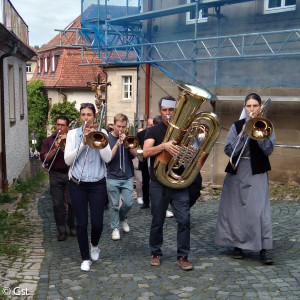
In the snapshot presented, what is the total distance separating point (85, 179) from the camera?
5320 millimetres

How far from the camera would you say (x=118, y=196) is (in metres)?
6.87

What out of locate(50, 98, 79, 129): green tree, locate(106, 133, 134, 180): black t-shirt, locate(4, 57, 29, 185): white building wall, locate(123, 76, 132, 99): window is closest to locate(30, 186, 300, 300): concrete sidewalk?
locate(106, 133, 134, 180): black t-shirt

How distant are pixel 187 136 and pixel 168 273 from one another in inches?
57.5

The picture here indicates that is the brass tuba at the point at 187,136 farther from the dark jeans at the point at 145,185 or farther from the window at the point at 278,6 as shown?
the window at the point at 278,6

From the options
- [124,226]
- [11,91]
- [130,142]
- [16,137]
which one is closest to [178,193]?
[130,142]

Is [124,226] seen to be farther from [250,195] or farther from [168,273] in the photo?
[250,195]

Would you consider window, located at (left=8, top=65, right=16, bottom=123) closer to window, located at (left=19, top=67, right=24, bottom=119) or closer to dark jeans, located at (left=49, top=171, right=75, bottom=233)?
window, located at (left=19, top=67, right=24, bottom=119)

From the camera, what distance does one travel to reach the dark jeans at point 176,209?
5.29 m

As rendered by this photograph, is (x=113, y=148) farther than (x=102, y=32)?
No

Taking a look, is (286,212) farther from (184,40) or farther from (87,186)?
(184,40)

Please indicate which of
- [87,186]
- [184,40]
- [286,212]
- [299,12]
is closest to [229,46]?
[184,40]

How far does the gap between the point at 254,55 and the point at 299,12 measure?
1.38 meters

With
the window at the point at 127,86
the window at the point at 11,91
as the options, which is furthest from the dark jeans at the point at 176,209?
the window at the point at 127,86

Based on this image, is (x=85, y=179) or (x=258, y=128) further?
(x=85, y=179)
